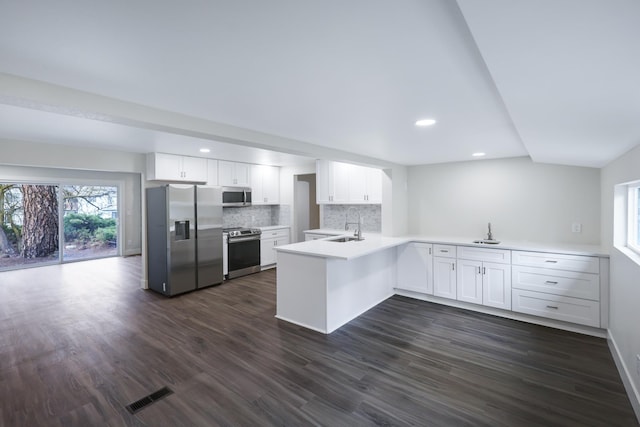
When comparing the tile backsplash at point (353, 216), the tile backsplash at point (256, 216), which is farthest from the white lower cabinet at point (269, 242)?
the tile backsplash at point (353, 216)

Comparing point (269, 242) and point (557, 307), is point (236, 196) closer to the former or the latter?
point (269, 242)

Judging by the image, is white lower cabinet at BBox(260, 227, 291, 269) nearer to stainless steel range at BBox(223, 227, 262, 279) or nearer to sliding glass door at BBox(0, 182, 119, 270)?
stainless steel range at BBox(223, 227, 262, 279)

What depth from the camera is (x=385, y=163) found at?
4.56 metres

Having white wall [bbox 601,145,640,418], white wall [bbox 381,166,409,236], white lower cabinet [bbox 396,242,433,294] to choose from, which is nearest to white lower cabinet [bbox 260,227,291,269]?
white wall [bbox 381,166,409,236]

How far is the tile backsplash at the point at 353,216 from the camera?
5429 millimetres

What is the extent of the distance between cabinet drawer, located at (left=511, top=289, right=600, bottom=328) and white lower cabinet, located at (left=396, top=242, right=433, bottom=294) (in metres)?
1.02

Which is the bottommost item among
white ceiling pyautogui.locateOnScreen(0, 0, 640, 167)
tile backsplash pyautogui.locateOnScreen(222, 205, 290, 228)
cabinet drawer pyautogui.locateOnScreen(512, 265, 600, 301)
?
cabinet drawer pyautogui.locateOnScreen(512, 265, 600, 301)

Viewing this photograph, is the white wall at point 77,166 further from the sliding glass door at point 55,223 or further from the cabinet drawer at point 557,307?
the cabinet drawer at point 557,307

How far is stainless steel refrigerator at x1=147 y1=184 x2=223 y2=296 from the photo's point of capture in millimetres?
4629

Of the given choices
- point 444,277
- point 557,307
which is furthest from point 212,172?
point 557,307

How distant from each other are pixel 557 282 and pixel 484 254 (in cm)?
76

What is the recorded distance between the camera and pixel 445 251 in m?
4.18

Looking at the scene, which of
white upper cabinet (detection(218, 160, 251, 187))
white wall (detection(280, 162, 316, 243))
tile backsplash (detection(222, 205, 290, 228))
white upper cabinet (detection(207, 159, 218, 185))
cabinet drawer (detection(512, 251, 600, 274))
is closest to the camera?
cabinet drawer (detection(512, 251, 600, 274))

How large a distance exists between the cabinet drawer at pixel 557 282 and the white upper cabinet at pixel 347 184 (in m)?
2.16
